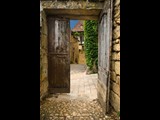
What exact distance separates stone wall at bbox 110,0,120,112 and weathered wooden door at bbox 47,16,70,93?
1931 mm

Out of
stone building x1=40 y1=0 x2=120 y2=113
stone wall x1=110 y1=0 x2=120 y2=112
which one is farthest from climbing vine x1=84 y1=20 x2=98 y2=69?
stone wall x1=110 y1=0 x2=120 y2=112

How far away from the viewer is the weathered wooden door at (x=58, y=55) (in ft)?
16.6

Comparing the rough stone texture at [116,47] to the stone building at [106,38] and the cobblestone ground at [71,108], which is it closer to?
the stone building at [106,38]

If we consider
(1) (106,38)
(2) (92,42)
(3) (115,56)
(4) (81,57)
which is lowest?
(4) (81,57)

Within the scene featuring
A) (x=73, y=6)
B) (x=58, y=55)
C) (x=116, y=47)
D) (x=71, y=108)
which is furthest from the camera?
(x=58, y=55)

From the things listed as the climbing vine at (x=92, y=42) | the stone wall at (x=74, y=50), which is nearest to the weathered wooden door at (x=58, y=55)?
the climbing vine at (x=92, y=42)

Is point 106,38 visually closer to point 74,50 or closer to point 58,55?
point 58,55

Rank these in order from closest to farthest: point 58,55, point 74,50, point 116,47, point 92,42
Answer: point 116,47 < point 58,55 < point 92,42 < point 74,50

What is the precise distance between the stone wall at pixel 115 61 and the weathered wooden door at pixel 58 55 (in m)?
1.93

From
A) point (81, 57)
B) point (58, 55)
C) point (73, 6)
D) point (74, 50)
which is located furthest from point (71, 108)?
point (81, 57)

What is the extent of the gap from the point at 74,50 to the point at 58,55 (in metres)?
14.2

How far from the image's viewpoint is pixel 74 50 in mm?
19312
